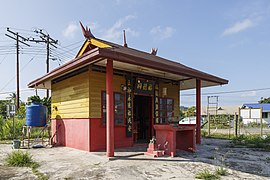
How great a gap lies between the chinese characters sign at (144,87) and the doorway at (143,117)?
0.44 m

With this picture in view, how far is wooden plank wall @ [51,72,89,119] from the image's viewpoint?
6852 millimetres

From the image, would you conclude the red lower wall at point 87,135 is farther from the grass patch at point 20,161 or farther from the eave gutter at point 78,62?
the grass patch at point 20,161

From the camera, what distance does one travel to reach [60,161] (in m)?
5.34

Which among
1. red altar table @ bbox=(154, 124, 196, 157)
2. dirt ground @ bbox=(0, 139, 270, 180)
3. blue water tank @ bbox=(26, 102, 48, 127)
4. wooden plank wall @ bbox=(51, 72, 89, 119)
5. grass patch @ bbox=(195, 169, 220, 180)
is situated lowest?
dirt ground @ bbox=(0, 139, 270, 180)

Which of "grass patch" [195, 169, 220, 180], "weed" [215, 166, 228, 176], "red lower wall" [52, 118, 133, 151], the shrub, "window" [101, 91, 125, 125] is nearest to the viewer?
"grass patch" [195, 169, 220, 180]

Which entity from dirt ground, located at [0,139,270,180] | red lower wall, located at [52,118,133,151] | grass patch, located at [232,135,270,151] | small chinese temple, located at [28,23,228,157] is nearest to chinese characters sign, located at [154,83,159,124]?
small chinese temple, located at [28,23,228,157]

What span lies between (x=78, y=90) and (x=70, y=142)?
1.81m

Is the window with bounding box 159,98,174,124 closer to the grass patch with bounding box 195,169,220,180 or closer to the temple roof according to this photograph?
the temple roof

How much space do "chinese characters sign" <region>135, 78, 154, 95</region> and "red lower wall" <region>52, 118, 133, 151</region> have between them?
4.63 feet

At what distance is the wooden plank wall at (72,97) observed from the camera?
6.85 m

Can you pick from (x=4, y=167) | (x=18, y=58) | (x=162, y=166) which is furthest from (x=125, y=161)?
(x=18, y=58)

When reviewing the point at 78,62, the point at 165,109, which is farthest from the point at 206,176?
the point at 165,109

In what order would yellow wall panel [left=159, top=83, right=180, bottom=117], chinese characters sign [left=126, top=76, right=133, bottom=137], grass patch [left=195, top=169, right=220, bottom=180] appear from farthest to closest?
yellow wall panel [left=159, top=83, right=180, bottom=117] → chinese characters sign [left=126, top=76, right=133, bottom=137] → grass patch [left=195, top=169, right=220, bottom=180]

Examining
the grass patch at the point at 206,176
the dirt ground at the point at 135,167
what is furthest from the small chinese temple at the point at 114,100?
the grass patch at the point at 206,176
